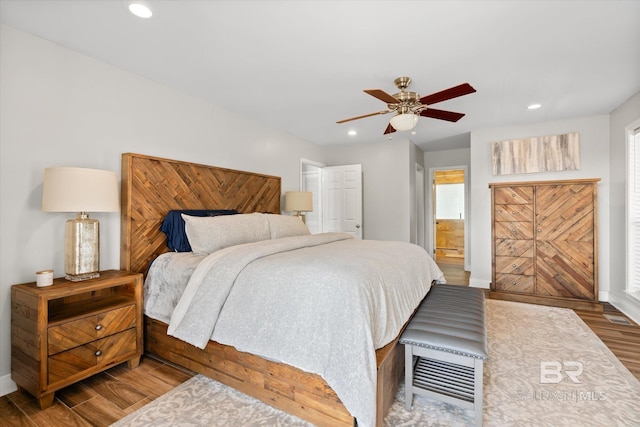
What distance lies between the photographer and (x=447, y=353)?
1654mm

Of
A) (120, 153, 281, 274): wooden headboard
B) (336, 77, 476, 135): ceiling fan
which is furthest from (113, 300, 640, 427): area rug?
(336, 77, 476, 135): ceiling fan

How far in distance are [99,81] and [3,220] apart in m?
1.31

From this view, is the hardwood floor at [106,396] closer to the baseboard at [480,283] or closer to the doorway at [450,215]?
the baseboard at [480,283]

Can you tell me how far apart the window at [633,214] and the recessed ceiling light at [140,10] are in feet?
16.2

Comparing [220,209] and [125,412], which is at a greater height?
[220,209]

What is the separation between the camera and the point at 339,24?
200 cm

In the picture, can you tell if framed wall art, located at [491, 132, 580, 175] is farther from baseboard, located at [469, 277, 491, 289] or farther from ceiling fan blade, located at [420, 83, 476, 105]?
ceiling fan blade, located at [420, 83, 476, 105]

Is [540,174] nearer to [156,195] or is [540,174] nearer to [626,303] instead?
[626,303]

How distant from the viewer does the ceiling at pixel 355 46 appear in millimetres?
1863

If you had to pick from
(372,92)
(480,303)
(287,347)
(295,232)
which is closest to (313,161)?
(295,232)

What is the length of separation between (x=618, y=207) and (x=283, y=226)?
4264mm

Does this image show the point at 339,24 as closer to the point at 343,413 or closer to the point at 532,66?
the point at 532,66

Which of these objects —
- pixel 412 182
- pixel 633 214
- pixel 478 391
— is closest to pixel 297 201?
pixel 412 182

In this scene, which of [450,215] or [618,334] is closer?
[618,334]
